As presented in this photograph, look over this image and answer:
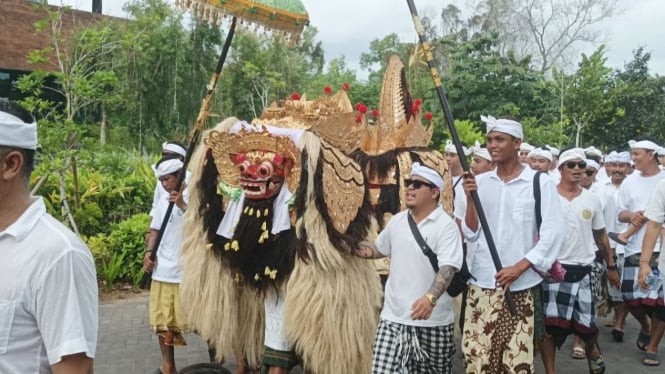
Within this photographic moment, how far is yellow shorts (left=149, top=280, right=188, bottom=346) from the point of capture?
526cm

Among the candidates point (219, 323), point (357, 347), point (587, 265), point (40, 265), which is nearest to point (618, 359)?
point (587, 265)

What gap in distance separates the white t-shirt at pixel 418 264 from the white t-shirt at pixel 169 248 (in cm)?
Result: 192

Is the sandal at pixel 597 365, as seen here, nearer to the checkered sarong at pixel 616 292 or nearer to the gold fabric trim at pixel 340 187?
the checkered sarong at pixel 616 292

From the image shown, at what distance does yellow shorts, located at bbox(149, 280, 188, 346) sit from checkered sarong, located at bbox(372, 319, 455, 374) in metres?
1.84

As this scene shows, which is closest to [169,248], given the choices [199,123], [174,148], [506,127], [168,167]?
[168,167]

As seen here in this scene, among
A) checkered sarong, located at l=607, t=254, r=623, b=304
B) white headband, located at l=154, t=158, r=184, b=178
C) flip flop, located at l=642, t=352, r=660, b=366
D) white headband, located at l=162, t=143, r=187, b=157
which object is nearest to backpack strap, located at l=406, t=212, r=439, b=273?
white headband, located at l=154, t=158, r=184, b=178

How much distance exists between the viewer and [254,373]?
16.5 feet

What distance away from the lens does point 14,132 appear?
1839 millimetres

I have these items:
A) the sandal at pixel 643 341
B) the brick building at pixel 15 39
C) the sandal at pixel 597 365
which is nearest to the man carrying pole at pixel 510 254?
the sandal at pixel 597 365

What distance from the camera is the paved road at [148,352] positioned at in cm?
586

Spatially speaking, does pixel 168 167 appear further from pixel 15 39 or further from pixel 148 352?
pixel 15 39

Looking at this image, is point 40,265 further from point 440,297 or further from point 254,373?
point 254,373

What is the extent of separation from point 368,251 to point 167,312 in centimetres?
183

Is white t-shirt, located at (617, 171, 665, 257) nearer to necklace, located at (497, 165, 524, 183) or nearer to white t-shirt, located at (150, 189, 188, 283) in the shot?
necklace, located at (497, 165, 524, 183)
